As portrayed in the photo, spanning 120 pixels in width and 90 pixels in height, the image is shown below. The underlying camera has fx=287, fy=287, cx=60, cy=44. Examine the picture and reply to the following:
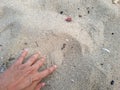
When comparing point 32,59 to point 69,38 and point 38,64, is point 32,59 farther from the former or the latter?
point 69,38

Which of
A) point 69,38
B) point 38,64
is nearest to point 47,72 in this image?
point 38,64

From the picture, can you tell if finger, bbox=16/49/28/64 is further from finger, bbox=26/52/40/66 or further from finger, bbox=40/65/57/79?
finger, bbox=40/65/57/79

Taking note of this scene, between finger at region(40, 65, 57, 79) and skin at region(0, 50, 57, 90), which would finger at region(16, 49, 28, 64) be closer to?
skin at region(0, 50, 57, 90)

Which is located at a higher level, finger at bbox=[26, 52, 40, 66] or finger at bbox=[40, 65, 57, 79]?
finger at bbox=[26, 52, 40, 66]

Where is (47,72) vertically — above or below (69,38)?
below

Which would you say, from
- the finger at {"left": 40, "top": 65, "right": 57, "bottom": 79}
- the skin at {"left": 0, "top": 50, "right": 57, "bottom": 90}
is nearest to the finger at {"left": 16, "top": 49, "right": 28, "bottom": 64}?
the skin at {"left": 0, "top": 50, "right": 57, "bottom": 90}

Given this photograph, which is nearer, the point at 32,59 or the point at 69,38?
the point at 32,59

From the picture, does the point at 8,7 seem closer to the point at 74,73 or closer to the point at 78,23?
the point at 78,23
